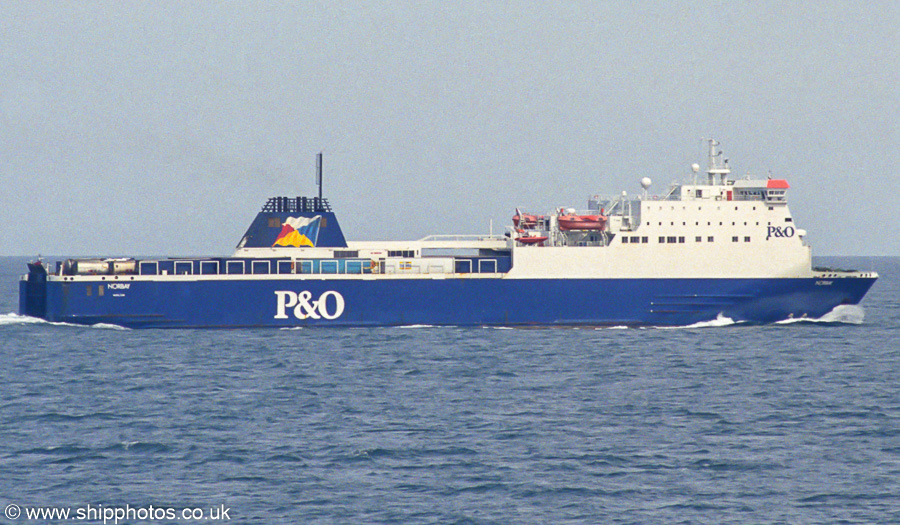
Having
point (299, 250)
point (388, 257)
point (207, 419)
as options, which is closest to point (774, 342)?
point (388, 257)

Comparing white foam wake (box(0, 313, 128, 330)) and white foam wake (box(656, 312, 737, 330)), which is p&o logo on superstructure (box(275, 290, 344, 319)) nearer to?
white foam wake (box(0, 313, 128, 330))

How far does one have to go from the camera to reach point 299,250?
47.3 m

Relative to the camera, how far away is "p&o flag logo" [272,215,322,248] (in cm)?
4750

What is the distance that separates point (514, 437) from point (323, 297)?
21.6 m

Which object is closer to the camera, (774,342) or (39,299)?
(774,342)

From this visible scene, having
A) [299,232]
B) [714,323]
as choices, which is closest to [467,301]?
[299,232]

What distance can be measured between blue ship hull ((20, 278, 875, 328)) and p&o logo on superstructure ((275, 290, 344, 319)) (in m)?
0.04

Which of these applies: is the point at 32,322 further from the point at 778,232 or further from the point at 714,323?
the point at 778,232

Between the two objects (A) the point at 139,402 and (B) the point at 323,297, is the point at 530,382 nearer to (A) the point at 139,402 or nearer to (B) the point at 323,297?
(A) the point at 139,402

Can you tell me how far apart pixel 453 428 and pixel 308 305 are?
20282 millimetres

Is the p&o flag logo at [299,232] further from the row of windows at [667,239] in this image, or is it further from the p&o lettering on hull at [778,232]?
the p&o lettering on hull at [778,232]

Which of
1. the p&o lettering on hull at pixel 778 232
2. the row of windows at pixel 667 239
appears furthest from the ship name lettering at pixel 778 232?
the row of windows at pixel 667 239

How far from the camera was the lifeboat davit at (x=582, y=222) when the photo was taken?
1854 inches

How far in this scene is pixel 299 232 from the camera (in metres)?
47.7
